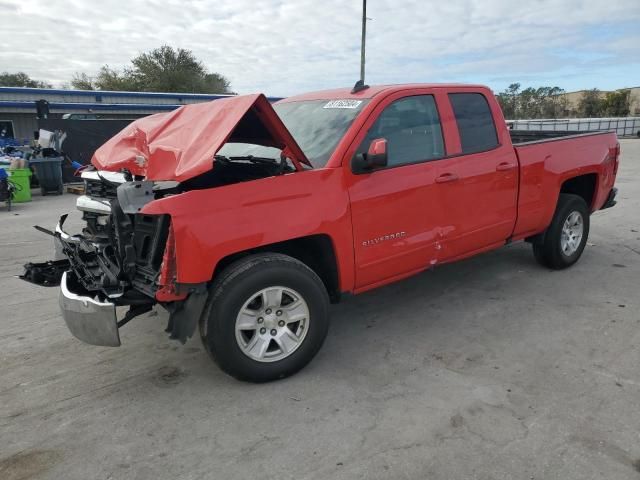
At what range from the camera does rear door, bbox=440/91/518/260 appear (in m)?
4.27

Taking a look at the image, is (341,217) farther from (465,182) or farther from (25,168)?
(25,168)

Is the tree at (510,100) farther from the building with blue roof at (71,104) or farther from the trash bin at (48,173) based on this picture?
the trash bin at (48,173)

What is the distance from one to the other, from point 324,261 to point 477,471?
1715 mm

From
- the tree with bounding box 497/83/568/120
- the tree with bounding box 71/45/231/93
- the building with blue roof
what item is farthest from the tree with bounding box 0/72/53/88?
the tree with bounding box 497/83/568/120

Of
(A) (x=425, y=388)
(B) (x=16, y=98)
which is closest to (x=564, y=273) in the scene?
(A) (x=425, y=388)

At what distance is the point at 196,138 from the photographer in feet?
10.9

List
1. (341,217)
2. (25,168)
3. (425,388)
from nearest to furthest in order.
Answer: (425,388), (341,217), (25,168)

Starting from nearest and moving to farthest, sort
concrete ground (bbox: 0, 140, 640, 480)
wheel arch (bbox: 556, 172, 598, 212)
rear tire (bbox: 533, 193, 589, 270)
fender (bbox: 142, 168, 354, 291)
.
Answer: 1. concrete ground (bbox: 0, 140, 640, 480)
2. fender (bbox: 142, 168, 354, 291)
3. rear tire (bbox: 533, 193, 589, 270)
4. wheel arch (bbox: 556, 172, 598, 212)

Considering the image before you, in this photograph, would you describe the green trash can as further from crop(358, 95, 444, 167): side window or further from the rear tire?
the rear tire

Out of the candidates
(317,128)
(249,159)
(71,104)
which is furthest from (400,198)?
(71,104)

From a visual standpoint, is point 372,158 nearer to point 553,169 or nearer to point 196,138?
Result: point 196,138

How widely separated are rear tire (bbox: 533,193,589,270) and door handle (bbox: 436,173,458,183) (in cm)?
184

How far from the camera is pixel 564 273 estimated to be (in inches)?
220

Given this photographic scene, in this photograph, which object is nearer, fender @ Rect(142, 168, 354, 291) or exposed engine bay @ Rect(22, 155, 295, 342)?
fender @ Rect(142, 168, 354, 291)
